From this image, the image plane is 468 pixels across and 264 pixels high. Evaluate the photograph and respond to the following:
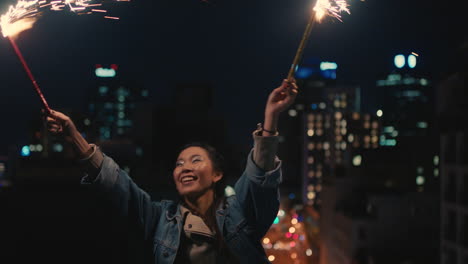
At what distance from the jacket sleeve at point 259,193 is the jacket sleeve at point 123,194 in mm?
695

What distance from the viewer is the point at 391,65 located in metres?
6.35

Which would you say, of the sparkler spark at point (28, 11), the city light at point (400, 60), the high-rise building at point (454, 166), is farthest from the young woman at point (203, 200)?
the high-rise building at point (454, 166)

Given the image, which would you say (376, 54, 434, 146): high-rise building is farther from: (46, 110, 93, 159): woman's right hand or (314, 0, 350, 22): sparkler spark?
(46, 110, 93, 159): woman's right hand

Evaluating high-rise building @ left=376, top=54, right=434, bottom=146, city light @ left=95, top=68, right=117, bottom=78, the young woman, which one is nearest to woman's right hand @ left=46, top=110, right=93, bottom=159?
the young woman

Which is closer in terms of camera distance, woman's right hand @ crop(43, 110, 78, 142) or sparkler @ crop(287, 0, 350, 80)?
sparkler @ crop(287, 0, 350, 80)

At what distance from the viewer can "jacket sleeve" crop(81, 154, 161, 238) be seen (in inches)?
139

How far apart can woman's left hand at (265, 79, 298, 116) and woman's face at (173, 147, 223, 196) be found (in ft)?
2.56

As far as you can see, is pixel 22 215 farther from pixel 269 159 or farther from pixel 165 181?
pixel 269 159

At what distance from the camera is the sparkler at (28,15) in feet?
11.1

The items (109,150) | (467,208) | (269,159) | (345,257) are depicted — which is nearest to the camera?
(269,159)

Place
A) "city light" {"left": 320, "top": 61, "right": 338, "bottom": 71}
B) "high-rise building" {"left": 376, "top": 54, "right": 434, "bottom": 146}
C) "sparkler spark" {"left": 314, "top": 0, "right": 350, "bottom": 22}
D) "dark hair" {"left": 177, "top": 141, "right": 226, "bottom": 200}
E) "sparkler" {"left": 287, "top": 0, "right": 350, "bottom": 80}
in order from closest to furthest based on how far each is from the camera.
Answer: "sparkler" {"left": 287, "top": 0, "right": 350, "bottom": 80} → "sparkler spark" {"left": 314, "top": 0, "right": 350, "bottom": 22} → "dark hair" {"left": 177, "top": 141, "right": 226, "bottom": 200} → "city light" {"left": 320, "top": 61, "right": 338, "bottom": 71} → "high-rise building" {"left": 376, "top": 54, "right": 434, "bottom": 146}

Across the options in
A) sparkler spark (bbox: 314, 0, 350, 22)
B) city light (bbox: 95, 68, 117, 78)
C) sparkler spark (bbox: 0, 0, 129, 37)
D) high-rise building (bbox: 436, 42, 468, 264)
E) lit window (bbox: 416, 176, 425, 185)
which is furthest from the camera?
lit window (bbox: 416, 176, 425, 185)

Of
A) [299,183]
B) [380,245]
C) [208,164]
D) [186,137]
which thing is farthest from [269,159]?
[299,183]

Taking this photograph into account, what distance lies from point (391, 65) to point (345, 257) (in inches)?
1002
